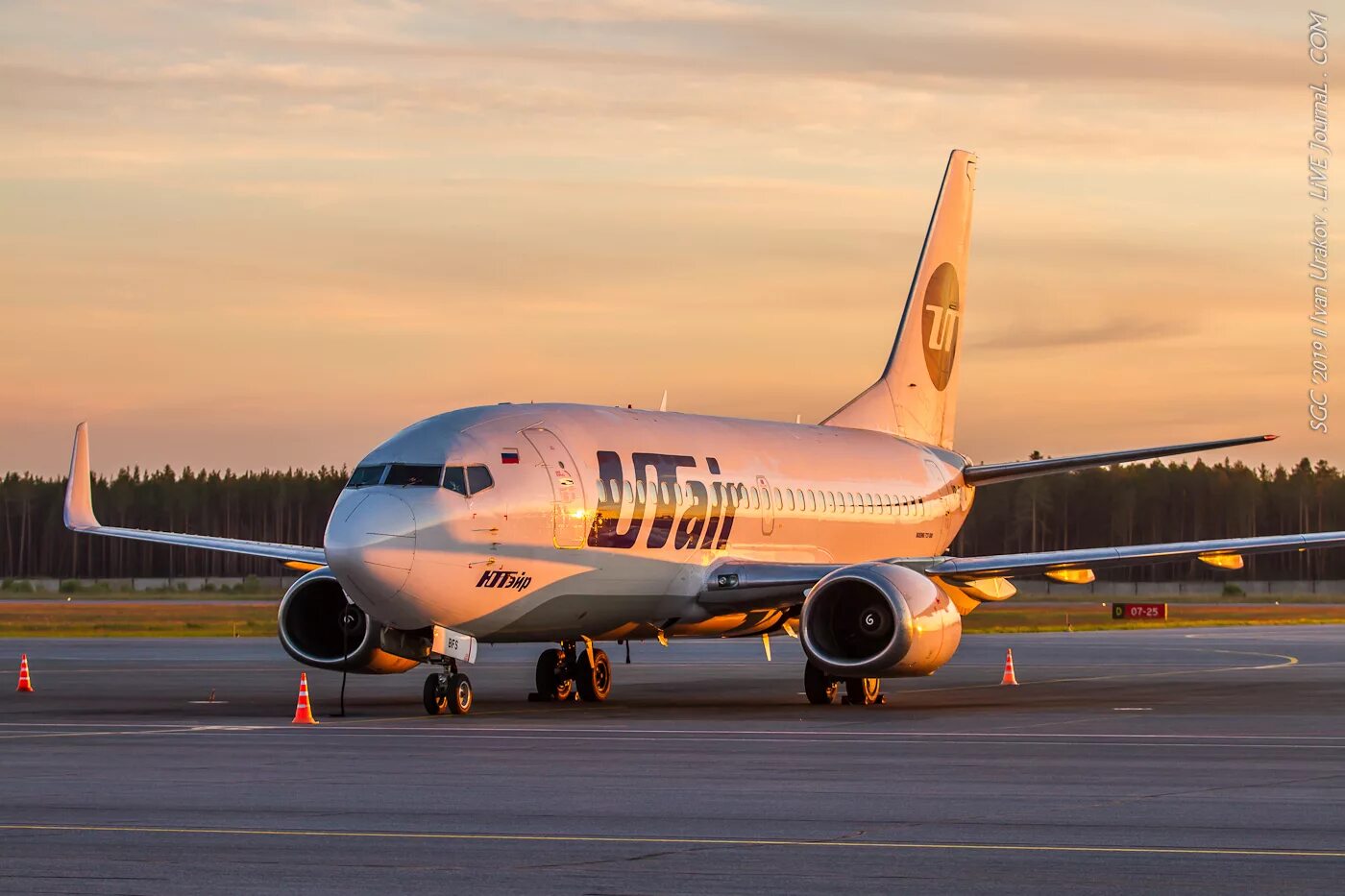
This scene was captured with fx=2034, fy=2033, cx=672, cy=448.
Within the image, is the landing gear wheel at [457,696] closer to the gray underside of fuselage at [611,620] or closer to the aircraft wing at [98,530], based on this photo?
the gray underside of fuselage at [611,620]

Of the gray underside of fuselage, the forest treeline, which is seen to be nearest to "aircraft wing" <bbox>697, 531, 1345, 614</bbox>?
the gray underside of fuselage

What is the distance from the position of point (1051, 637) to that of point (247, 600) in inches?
2256

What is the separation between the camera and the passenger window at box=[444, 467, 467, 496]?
2623cm

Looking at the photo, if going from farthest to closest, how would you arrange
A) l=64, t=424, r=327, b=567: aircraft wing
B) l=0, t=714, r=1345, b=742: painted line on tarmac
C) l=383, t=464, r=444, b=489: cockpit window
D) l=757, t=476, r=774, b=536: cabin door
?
l=757, t=476, r=774, b=536: cabin door
l=64, t=424, r=327, b=567: aircraft wing
l=383, t=464, r=444, b=489: cockpit window
l=0, t=714, r=1345, b=742: painted line on tarmac

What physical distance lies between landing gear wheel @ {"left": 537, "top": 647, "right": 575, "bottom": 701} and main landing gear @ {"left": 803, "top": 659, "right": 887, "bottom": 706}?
3.63 meters

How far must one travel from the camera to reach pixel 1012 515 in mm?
147875

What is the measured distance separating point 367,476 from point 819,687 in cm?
752

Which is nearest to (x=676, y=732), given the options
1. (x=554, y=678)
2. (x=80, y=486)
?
(x=554, y=678)

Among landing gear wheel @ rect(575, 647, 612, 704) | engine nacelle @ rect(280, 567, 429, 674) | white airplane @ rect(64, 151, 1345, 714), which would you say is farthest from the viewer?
landing gear wheel @ rect(575, 647, 612, 704)

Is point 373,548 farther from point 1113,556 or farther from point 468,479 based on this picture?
point 1113,556

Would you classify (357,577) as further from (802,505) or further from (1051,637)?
(1051,637)

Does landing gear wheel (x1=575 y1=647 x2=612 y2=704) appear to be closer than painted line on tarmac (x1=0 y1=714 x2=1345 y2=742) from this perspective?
No

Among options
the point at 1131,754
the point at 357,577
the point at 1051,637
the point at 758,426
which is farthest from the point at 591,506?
the point at 1051,637

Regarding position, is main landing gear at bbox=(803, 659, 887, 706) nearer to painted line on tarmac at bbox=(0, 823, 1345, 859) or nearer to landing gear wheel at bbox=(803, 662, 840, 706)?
landing gear wheel at bbox=(803, 662, 840, 706)
